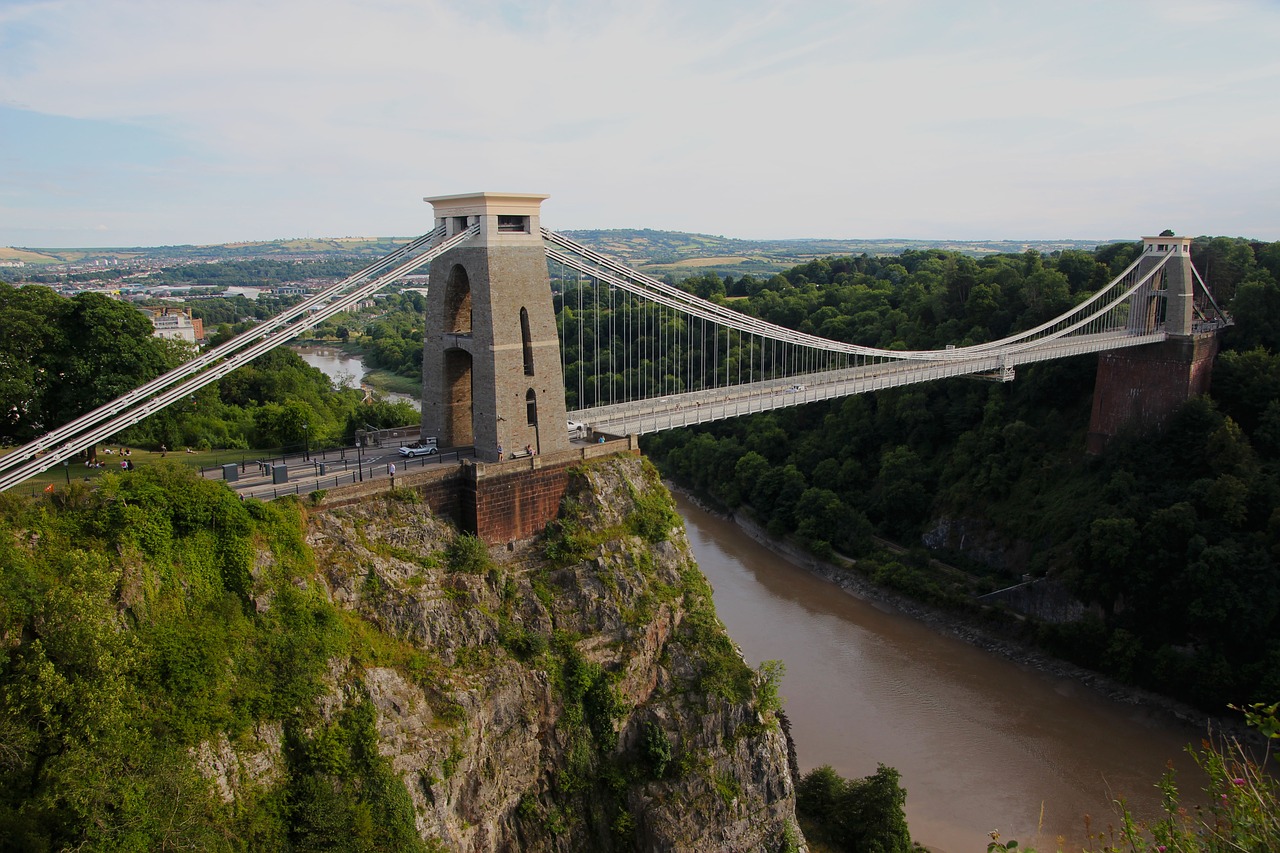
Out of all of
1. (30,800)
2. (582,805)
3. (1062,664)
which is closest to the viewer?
(30,800)

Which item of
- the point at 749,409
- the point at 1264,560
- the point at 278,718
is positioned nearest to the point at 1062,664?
the point at 1264,560

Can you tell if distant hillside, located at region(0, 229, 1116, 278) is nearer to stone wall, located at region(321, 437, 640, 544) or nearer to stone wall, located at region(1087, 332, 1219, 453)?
stone wall, located at region(1087, 332, 1219, 453)

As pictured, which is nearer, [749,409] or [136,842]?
[136,842]

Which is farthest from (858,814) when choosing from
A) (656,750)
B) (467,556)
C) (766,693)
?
(467,556)

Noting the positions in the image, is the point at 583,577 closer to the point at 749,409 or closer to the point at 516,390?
the point at 516,390

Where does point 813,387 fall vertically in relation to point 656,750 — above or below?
above

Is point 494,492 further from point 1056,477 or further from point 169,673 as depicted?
point 1056,477

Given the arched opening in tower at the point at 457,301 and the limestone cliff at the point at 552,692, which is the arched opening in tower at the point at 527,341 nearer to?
the arched opening in tower at the point at 457,301
